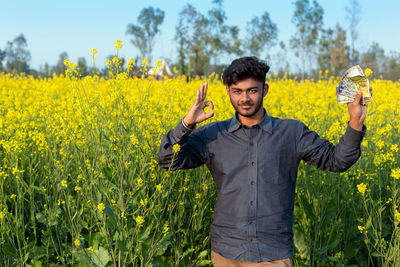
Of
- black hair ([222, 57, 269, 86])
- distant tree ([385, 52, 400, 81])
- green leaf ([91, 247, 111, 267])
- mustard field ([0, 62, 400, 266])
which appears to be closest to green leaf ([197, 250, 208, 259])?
mustard field ([0, 62, 400, 266])

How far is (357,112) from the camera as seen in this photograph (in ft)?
5.73

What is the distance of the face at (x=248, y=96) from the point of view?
1.97 m

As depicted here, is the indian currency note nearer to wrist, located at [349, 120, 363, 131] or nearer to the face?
wrist, located at [349, 120, 363, 131]

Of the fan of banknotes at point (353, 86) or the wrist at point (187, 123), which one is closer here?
the fan of banknotes at point (353, 86)

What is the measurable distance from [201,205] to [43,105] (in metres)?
1.75

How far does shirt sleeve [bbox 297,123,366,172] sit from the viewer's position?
1797 millimetres

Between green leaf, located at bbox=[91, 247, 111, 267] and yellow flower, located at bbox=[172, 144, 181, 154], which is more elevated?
yellow flower, located at bbox=[172, 144, 181, 154]

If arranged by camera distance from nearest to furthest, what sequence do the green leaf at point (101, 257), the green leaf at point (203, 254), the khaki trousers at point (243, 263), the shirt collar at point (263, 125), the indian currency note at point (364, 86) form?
1. the indian currency note at point (364, 86)
2. the khaki trousers at point (243, 263)
3. the shirt collar at point (263, 125)
4. the green leaf at point (101, 257)
5. the green leaf at point (203, 254)

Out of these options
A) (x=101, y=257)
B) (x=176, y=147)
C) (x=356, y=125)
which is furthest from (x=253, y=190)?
(x=101, y=257)

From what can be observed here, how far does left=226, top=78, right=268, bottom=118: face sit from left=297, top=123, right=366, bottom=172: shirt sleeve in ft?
0.94

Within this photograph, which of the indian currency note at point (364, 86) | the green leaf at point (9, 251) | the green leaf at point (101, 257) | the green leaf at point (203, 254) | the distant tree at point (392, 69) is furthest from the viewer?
the distant tree at point (392, 69)

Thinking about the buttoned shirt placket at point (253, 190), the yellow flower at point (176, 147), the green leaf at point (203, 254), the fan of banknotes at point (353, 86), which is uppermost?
the fan of banknotes at point (353, 86)

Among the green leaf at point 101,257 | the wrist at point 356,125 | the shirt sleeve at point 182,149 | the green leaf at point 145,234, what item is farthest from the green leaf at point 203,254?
the wrist at point 356,125

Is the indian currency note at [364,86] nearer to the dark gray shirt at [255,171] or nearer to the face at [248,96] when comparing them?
the dark gray shirt at [255,171]
